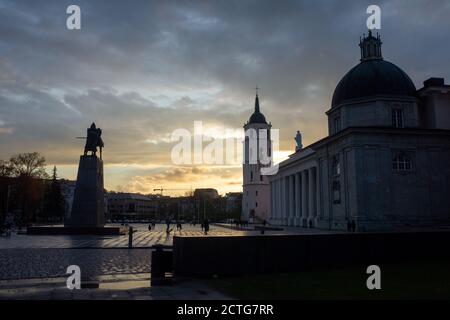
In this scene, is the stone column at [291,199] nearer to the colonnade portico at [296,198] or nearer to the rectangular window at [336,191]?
the colonnade portico at [296,198]

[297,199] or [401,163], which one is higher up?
[401,163]

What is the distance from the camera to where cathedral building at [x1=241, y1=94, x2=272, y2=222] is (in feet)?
359

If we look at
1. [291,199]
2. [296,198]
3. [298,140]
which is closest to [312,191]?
[296,198]

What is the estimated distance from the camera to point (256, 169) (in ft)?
364

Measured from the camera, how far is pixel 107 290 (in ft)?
38.0

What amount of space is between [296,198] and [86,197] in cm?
3781

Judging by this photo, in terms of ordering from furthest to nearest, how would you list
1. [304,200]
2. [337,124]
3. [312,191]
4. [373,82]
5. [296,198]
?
[296,198] < [304,200] < [312,191] < [337,124] < [373,82]

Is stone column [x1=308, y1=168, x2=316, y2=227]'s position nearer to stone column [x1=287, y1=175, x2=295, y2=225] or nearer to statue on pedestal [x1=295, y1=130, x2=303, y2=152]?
stone column [x1=287, y1=175, x2=295, y2=225]

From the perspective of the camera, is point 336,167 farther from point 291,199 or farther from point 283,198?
point 283,198

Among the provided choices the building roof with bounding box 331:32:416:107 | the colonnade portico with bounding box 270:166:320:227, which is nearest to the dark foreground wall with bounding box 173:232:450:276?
the building roof with bounding box 331:32:416:107

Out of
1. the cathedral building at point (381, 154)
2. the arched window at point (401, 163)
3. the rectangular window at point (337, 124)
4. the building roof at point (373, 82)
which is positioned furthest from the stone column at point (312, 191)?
the arched window at point (401, 163)
